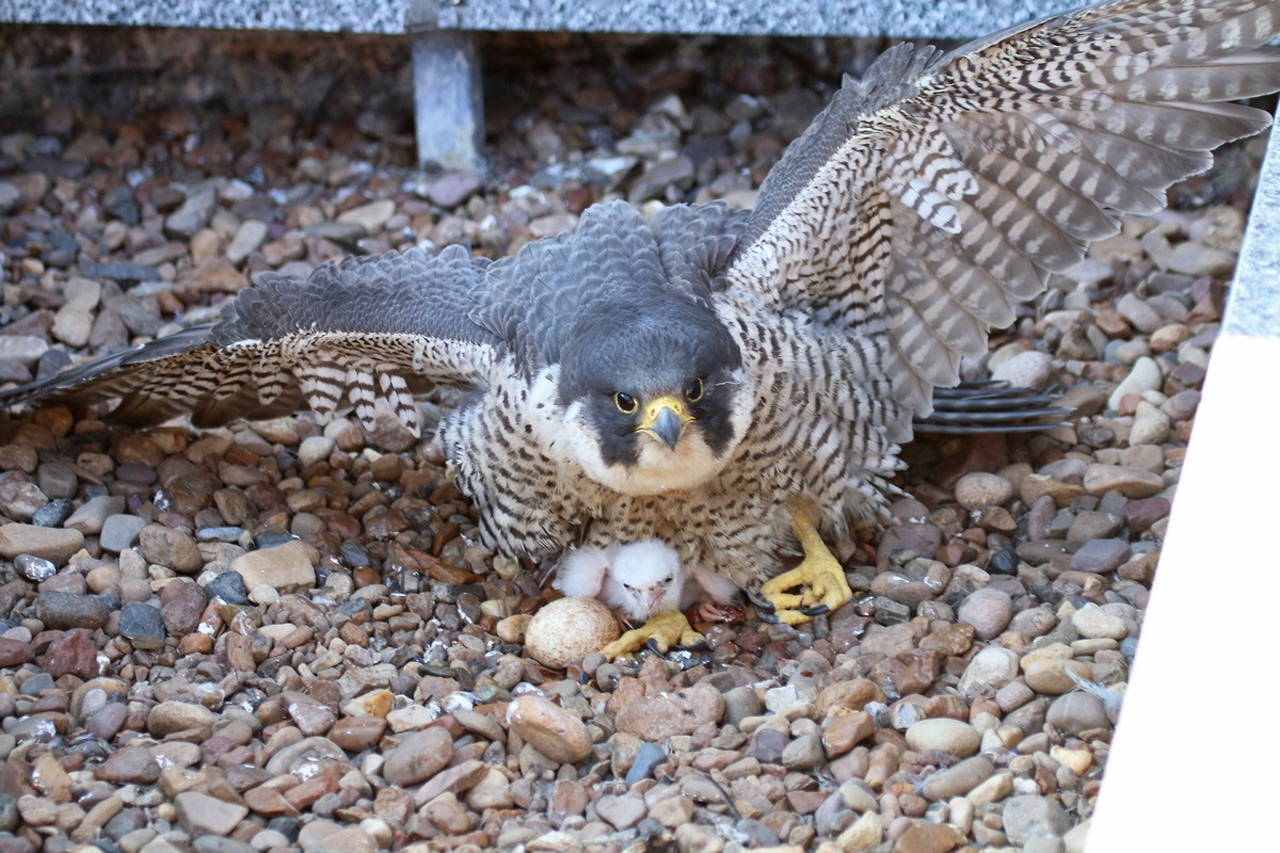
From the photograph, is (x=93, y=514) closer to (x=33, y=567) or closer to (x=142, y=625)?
(x=33, y=567)

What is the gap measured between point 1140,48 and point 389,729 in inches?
98.2

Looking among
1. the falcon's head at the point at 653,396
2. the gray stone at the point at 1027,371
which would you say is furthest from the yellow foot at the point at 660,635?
the gray stone at the point at 1027,371

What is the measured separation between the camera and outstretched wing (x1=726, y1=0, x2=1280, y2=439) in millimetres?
3479

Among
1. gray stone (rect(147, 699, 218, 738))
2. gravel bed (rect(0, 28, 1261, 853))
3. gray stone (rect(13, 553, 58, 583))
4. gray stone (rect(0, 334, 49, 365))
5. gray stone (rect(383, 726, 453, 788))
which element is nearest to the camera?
gravel bed (rect(0, 28, 1261, 853))

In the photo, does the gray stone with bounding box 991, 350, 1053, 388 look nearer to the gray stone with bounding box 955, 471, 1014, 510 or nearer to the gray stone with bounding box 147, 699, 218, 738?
the gray stone with bounding box 955, 471, 1014, 510

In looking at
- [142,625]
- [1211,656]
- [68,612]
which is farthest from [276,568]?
[1211,656]

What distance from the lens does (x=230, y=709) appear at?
131 inches

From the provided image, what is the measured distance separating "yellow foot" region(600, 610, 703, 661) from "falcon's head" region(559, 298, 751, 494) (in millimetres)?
440

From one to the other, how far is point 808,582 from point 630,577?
0.54m

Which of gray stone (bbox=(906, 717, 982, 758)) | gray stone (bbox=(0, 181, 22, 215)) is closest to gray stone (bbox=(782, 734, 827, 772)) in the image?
gray stone (bbox=(906, 717, 982, 758))

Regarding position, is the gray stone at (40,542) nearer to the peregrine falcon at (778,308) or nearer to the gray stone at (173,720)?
the peregrine falcon at (778,308)

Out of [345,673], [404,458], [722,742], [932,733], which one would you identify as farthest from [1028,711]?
[404,458]

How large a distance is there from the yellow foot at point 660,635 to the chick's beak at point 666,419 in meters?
0.65

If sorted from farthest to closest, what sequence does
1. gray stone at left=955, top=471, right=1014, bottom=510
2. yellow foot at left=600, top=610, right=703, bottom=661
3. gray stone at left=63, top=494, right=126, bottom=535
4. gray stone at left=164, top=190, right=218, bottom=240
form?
gray stone at left=164, top=190, right=218, bottom=240, gray stone at left=955, top=471, right=1014, bottom=510, gray stone at left=63, top=494, right=126, bottom=535, yellow foot at left=600, top=610, right=703, bottom=661
